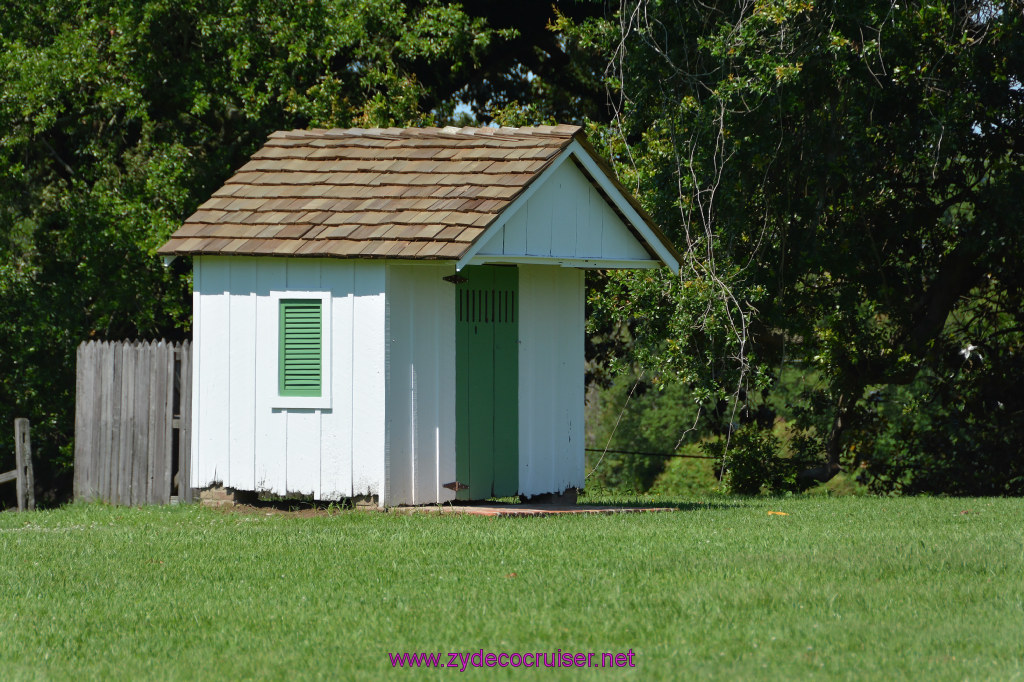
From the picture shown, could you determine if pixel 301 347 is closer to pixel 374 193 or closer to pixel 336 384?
pixel 336 384

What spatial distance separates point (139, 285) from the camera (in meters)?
19.6

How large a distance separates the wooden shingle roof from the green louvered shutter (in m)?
0.63

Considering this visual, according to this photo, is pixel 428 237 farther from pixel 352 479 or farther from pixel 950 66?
pixel 950 66

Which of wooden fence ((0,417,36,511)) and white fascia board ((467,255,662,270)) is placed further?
wooden fence ((0,417,36,511))

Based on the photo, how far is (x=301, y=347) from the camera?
13.1 m

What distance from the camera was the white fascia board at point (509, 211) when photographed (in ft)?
40.3

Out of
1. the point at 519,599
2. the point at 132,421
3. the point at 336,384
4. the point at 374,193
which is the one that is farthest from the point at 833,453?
the point at 519,599

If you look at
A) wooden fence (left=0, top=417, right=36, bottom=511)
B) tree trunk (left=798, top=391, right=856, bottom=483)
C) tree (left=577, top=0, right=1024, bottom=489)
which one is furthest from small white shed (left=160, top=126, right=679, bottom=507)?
tree trunk (left=798, top=391, right=856, bottom=483)

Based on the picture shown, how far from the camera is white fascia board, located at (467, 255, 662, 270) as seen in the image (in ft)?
42.4

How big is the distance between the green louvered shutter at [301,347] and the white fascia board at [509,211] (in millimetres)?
1694

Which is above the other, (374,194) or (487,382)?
(374,194)

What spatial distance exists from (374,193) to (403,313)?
59.6 inches

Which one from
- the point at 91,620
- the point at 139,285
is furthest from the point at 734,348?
the point at 91,620

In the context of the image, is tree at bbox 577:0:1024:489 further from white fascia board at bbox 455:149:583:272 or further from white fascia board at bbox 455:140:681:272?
white fascia board at bbox 455:149:583:272
